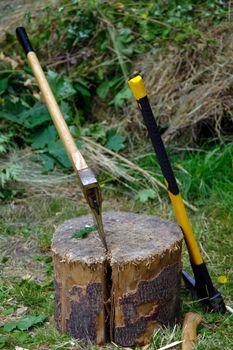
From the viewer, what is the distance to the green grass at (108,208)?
305cm

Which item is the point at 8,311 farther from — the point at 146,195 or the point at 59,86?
the point at 59,86

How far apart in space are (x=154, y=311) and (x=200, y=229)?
46.9 inches

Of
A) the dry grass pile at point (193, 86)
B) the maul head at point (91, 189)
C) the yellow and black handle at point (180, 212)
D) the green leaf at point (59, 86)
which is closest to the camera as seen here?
the maul head at point (91, 189)

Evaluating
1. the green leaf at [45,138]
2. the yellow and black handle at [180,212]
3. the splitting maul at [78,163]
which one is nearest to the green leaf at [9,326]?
the splitting maul at [78,163]

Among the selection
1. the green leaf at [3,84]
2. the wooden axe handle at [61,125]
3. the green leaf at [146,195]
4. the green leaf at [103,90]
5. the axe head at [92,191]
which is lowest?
the green leaf at [146,195]

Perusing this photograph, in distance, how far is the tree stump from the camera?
9.27 feet

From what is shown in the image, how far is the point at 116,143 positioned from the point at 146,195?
586mm

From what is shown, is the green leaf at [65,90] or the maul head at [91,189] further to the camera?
the green leaf at [65,90]

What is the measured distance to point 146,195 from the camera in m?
4.43

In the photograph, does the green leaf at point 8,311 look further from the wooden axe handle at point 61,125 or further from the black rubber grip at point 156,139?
the black rubber grip at point 156,139

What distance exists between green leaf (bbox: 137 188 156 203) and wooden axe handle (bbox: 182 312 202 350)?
136 cm

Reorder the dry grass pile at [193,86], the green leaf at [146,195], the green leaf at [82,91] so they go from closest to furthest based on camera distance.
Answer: the green leaf at [146,195]
the dry grass pile at [193,86]
the green leaf at [82,91]

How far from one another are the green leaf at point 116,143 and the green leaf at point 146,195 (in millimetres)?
493

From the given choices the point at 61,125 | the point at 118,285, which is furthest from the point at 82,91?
the point at 118,285
